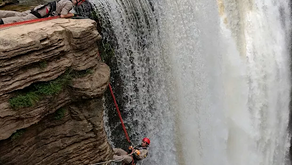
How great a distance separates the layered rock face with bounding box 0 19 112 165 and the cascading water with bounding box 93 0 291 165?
1.96 meters

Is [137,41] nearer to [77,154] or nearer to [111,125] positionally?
[111,125]

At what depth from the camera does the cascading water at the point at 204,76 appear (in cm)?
749

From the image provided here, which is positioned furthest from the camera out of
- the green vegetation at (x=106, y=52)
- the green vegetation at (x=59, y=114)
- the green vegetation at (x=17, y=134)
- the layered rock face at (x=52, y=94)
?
the green vegetation at (x=106, y=52)

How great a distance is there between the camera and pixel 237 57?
9.09 m

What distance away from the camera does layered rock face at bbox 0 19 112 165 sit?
4332 mm

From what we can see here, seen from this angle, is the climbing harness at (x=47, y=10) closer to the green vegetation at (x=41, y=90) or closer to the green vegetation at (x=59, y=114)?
the green vegetation at (x=41, y=90)

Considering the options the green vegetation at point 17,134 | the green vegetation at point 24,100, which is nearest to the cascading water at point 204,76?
the green vegetation at point 24,100

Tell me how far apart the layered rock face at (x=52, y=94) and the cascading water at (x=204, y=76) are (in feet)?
6.43


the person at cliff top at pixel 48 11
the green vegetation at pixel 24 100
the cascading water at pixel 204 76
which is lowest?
the cascading water at pixel 204 76

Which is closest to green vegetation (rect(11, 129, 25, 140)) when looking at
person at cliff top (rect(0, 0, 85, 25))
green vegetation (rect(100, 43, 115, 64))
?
Answer: person at cliff top (rect(0, 0, 85, 25))

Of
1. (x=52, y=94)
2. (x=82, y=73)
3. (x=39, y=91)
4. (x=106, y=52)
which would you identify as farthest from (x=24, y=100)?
(x=106, y=52)

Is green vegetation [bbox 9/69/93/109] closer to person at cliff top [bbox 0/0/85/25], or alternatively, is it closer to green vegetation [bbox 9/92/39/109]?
green vegetation [bbox 9/92/39/109]

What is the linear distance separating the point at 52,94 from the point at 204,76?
4855mm

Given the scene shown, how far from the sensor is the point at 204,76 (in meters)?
8.65
